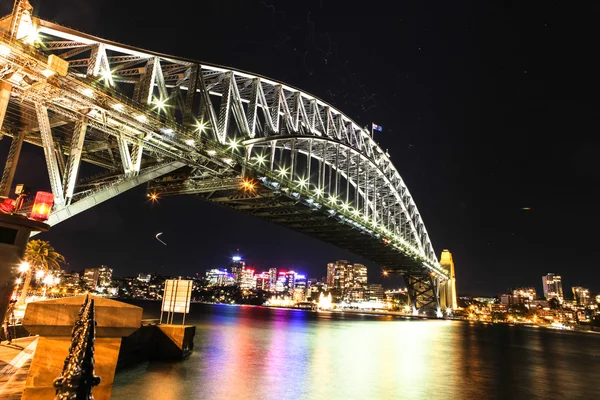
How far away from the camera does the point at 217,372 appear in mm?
17359

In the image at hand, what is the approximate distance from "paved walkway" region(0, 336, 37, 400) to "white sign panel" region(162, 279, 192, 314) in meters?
6.64

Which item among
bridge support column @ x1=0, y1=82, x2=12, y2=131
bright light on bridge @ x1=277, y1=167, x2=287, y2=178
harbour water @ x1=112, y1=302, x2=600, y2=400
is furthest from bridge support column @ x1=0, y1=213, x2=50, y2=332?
bright light on bridge @ x1=277, y1=167, x2=287, y2=178

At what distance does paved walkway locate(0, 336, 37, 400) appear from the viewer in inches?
309

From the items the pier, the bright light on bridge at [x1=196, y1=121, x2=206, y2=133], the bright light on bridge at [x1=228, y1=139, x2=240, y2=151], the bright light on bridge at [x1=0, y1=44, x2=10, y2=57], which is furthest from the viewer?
the bright light on bridge at [x1=228, y1=139, x2=240, y2=151]

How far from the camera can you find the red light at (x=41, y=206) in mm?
12016

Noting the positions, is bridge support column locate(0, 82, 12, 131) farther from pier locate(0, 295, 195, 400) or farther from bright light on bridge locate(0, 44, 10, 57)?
pier locate(0, 295, 195, 400)

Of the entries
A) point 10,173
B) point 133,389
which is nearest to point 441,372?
point 133,389

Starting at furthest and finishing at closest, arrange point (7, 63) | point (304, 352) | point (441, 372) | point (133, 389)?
point (304, 352) < point (441, 372) < point (7, 63) < point (133, 389)

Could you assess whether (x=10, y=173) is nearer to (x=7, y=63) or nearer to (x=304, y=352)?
(x=7, y=63)

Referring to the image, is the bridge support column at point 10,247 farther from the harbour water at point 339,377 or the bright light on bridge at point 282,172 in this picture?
the bright light on bridge at point 282,172

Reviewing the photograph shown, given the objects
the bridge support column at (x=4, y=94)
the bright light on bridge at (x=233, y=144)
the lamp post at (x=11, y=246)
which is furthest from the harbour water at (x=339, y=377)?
the bright light on bridge at (x=233, y=144)

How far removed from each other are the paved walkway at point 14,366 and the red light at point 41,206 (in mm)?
4086

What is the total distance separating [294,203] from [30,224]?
36.7 meters

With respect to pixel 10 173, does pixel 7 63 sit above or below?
above
